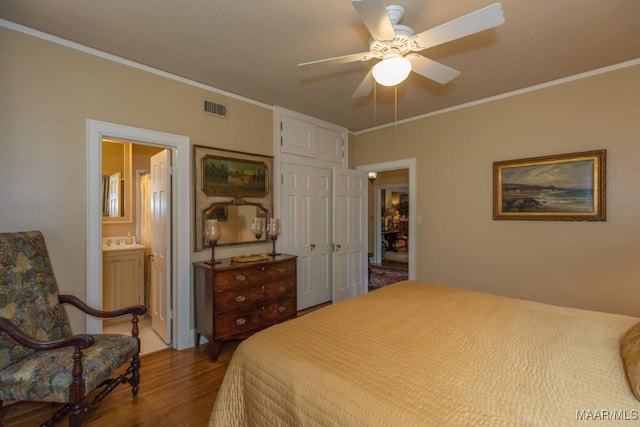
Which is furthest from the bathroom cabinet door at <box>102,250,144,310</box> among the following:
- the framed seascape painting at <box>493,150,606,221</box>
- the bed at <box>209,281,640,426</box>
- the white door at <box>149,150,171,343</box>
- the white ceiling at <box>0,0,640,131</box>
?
the framed seascape painting at <box>493,150,606,221</box>

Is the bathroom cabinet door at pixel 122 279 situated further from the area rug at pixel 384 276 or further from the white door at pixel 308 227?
the area rug at pixel 384 276

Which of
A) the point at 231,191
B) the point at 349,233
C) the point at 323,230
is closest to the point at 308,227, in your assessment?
the point at 323,230

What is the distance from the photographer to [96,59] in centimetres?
242

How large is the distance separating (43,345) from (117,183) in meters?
2.90

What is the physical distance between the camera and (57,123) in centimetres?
225

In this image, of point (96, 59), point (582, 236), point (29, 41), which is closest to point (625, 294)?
point (582, 236)

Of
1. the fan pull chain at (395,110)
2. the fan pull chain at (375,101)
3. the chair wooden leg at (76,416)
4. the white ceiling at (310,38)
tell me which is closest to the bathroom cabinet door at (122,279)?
the chair wooden leg at (76,416)

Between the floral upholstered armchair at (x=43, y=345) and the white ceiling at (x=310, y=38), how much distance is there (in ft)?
5.07

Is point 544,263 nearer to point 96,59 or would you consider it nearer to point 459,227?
point 459,227

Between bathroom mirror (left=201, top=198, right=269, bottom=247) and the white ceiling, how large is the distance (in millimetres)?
1263

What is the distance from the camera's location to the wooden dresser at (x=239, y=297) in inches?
104

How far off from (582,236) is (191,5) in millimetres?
→ 3790

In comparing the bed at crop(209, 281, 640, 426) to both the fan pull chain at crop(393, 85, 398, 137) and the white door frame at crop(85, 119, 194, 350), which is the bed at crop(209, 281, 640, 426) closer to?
the white door frame at crop(85, 119, 194, 350)

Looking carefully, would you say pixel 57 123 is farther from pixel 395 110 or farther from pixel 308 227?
pixel 395 110
